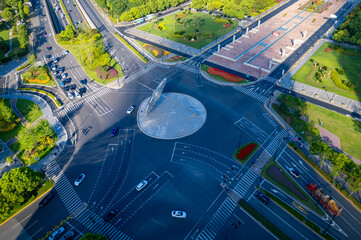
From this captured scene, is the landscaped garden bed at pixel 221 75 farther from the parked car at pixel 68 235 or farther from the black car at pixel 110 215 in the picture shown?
the parked car at pixel 68 235

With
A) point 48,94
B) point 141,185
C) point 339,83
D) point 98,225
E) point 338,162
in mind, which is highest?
point 48,94

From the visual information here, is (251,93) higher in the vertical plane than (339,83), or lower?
higher


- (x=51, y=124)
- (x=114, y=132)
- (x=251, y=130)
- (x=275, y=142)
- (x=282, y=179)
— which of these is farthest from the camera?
(x=51, y=124)

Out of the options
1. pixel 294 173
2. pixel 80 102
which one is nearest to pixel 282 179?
pixel 294 173

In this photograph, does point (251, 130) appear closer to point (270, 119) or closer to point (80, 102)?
point (270, 119)

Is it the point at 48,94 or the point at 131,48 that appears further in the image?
the point at 131,48

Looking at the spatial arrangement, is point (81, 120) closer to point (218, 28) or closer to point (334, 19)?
point (218, 28)

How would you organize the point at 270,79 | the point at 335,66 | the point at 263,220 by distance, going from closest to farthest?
the point at 263,220, the point at 270,79, the point at 335,66
